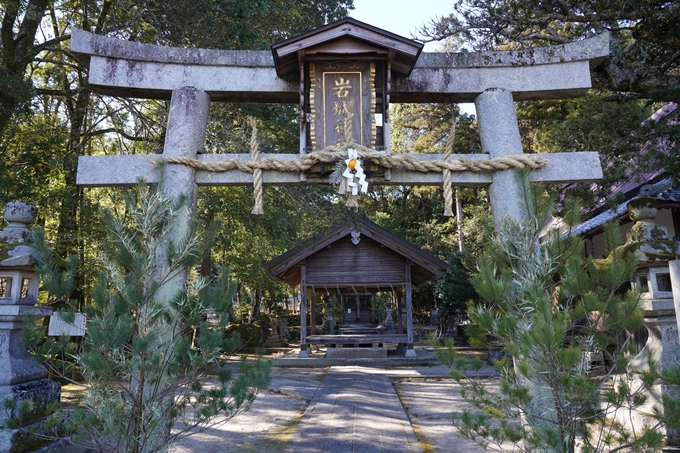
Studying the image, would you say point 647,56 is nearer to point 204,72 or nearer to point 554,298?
point 554,298

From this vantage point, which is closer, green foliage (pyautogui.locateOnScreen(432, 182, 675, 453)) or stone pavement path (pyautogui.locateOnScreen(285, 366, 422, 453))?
green foliage (pyautogui.locateOnScreen(432, 182, 675, 453))

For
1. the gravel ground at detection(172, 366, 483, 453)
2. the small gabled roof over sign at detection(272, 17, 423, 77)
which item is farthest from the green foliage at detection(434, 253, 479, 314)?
the small gabled roof over sign at detection(272, 17, 423, 77)

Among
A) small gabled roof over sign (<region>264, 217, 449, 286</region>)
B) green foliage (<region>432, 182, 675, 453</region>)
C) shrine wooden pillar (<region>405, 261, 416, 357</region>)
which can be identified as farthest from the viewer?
shrine wooden pillar (<region>405, 261, 416, 357</region>)

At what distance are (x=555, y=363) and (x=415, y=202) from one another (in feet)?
87.6

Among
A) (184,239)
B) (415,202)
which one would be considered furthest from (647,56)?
(415,202)

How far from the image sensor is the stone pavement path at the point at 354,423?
4637 mm

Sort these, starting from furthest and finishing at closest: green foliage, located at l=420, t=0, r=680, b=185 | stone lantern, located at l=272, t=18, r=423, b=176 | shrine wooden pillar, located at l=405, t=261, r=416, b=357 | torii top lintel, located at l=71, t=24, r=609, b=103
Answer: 1. shrine wooden pillar, located at l=405, t=261, r=416, b=357
2. green foliage, located at l=420, t=0, r=680, b=185
3. torii top lintel, located at l=71, t=24, r=609, b=103
4. stone lantern, located at l=272, t=18, r=423, b=176

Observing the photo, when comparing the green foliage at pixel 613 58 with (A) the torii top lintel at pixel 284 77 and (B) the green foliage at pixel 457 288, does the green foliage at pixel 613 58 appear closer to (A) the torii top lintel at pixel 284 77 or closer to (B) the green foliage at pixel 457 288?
(A) the torii top lintel at pixel 284 77

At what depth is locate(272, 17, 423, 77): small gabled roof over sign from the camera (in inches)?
163

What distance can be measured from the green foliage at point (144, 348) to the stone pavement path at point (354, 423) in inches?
74.2

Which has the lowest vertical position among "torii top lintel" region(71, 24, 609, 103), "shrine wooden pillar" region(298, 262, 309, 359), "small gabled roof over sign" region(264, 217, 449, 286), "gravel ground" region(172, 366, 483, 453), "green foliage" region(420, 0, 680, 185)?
"gravel ground" region(172, 366, 483, 453)

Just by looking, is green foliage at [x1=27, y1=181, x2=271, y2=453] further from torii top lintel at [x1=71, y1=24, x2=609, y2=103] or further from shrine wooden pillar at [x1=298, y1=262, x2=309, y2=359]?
shrine wooden pillar at [x1=298, y1=262, x2=309, y2=359]

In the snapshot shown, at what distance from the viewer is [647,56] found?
7.97m

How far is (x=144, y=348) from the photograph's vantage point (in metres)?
2.71
